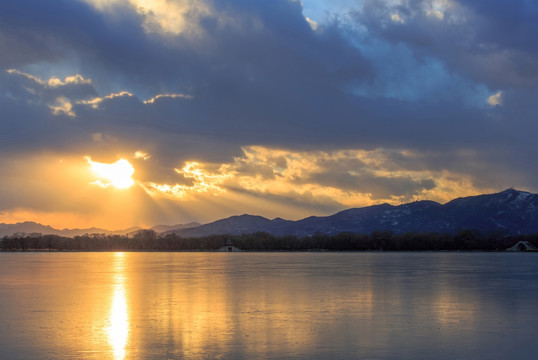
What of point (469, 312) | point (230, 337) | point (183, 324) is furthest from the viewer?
point (469, 312)

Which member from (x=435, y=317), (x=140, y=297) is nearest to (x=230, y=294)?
(x=140, y=297)

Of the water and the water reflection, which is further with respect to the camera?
the water reflection

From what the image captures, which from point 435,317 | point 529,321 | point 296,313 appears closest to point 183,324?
point 296,313

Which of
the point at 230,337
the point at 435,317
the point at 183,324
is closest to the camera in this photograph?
the point at 230,337

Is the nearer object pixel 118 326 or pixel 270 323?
pixel 118 326

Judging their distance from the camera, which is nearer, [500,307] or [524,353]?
[524,353]

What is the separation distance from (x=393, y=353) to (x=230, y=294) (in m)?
19.7

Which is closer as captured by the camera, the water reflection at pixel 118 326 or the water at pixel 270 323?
the water at pixel 270 323

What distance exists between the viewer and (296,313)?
28266 mm

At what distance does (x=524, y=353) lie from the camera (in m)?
19.1

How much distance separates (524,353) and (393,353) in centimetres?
456

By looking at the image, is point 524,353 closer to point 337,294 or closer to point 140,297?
point 337,294

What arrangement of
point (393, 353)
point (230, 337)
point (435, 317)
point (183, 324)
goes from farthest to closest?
point (435, 317) → point (183, 324) → point (230, 337) → point (393, 353)

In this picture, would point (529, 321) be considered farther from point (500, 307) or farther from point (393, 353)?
point (393, 353)
